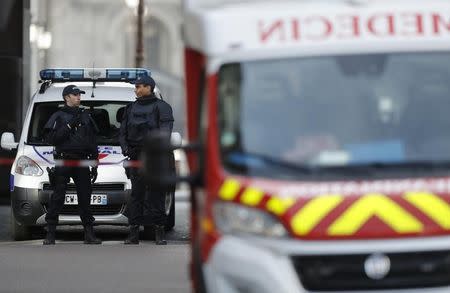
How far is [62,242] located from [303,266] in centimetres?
976

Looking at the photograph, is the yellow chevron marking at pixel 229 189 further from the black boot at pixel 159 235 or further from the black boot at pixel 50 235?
the black boot at pixel 50 235

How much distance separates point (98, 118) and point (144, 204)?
180cm

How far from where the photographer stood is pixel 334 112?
8.45m

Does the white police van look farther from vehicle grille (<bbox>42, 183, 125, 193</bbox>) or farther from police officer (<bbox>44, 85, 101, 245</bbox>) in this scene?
police officer (<bbox>44, 85, 101, 245</bbox>)

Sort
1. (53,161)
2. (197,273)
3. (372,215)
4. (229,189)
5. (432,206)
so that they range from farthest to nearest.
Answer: (53,161)
(197,273)
(229,189)
(432,206)
(372,215)

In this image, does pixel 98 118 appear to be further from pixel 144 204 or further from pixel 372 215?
pixel 372 215

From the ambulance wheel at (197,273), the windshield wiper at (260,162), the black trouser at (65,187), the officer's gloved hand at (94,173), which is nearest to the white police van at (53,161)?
the officer's gloved hand at (94,173)

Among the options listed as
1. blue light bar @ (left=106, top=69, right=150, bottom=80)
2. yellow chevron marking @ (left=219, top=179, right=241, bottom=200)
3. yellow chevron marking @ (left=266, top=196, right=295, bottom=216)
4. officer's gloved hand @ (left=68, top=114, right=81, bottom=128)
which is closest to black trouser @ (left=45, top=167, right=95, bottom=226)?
officer's gloved hand @ (left=68, top=114, right=81, bottom=128)

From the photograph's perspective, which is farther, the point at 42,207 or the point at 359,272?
the point at 42,207

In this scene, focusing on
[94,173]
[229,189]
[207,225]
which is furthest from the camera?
[94,173]

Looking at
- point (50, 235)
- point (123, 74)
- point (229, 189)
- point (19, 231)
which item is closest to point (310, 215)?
point (229, 189)

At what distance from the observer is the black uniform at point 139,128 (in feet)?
53.4

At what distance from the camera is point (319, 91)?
8.54 m

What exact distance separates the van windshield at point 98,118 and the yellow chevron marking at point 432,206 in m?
9.80
